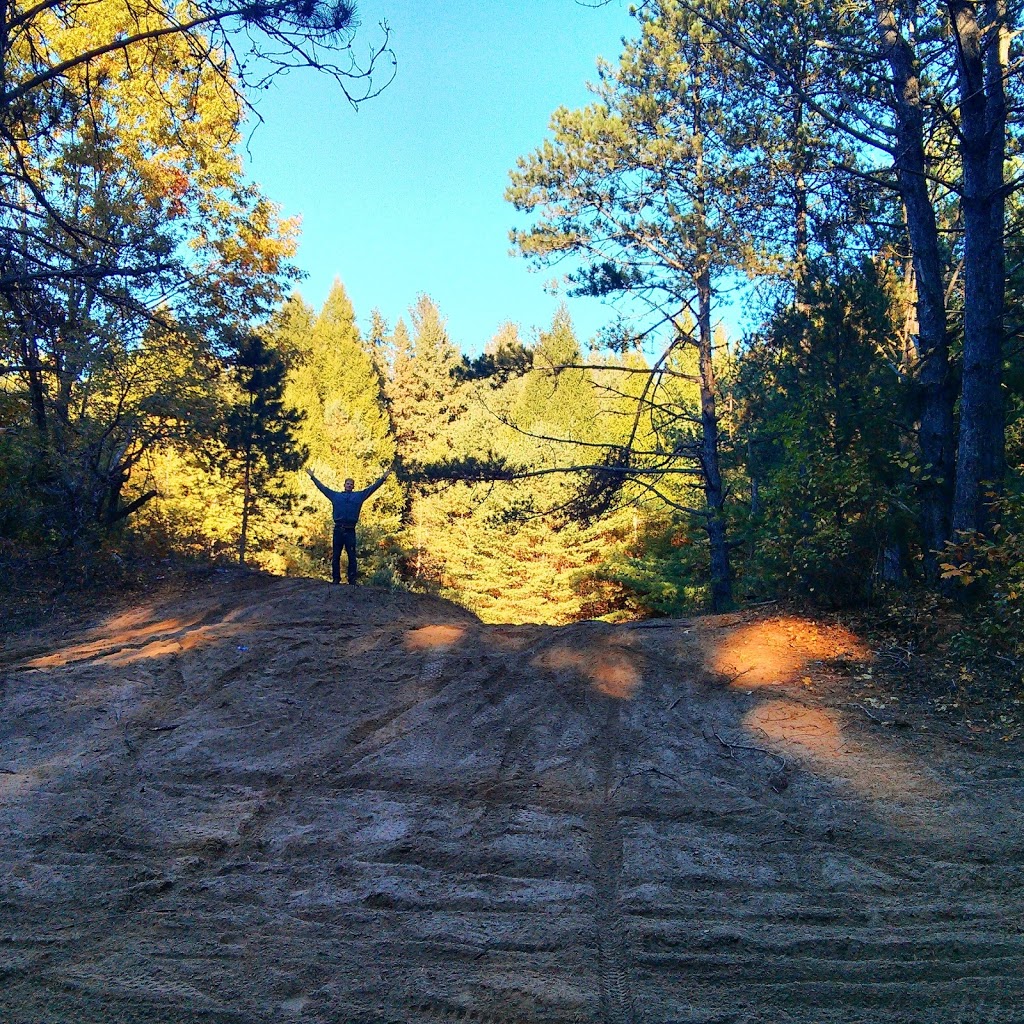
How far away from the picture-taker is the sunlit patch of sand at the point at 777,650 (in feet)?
25.7

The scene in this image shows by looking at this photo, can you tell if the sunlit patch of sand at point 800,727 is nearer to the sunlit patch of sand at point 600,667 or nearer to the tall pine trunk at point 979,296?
the sunlit patch of sand at point 600,667

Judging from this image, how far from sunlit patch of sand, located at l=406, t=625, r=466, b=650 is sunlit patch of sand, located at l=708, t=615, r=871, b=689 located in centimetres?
292

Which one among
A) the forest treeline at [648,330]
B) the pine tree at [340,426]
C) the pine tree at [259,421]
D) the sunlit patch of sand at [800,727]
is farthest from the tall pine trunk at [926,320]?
the pine tree at [340,426]

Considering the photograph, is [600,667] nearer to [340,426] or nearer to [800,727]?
[800,727]

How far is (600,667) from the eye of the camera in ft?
27.0

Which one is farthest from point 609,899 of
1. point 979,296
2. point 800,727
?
point 979,296

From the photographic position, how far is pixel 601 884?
449 cm

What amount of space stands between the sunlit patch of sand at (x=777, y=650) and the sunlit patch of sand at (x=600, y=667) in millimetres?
893

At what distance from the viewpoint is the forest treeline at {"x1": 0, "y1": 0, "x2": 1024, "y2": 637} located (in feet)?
28.2

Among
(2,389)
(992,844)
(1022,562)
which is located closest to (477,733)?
(992,844)

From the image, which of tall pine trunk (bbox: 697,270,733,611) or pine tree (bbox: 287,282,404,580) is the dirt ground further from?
pine tree (bbox: 287,282,404,580)

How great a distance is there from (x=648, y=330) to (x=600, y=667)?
32.0 feet

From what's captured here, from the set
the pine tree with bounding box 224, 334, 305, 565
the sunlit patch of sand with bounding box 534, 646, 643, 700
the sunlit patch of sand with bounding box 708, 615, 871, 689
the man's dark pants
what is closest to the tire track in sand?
the sunlit patch of sand with bounding box 534, 646, 643, 700

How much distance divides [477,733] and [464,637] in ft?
9.41
